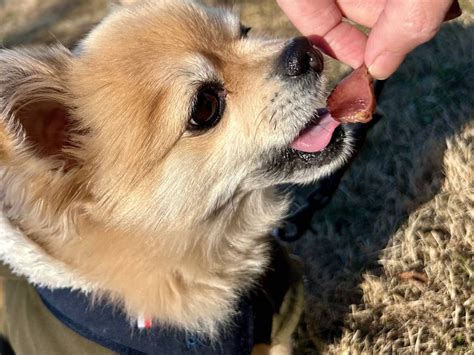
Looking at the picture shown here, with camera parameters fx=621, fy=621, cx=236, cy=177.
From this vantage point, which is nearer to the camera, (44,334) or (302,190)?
(44,334)

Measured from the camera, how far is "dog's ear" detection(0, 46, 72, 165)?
57.2 inches

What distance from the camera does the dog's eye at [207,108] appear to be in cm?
174

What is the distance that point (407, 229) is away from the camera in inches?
100

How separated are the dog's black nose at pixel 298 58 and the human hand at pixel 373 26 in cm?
17

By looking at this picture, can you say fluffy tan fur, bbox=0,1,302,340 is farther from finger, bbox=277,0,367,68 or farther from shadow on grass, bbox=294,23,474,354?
shadow on grass, bbox=294,23,474,354

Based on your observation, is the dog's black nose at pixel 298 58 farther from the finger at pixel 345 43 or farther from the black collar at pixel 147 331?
the black collar at pixel 147 331

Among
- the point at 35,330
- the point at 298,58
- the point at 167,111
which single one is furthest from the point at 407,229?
the point at 35,330

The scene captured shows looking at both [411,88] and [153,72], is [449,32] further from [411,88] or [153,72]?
[153,72]

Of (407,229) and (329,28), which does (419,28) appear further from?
(407,229)

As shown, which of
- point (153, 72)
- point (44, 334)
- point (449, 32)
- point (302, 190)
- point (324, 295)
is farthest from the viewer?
point (449, 32)

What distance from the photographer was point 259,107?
71.9 inches

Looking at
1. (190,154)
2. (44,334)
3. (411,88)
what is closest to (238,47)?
(190,154)

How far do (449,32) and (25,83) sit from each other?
252 centimetres

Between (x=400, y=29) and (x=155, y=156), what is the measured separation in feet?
2.45
